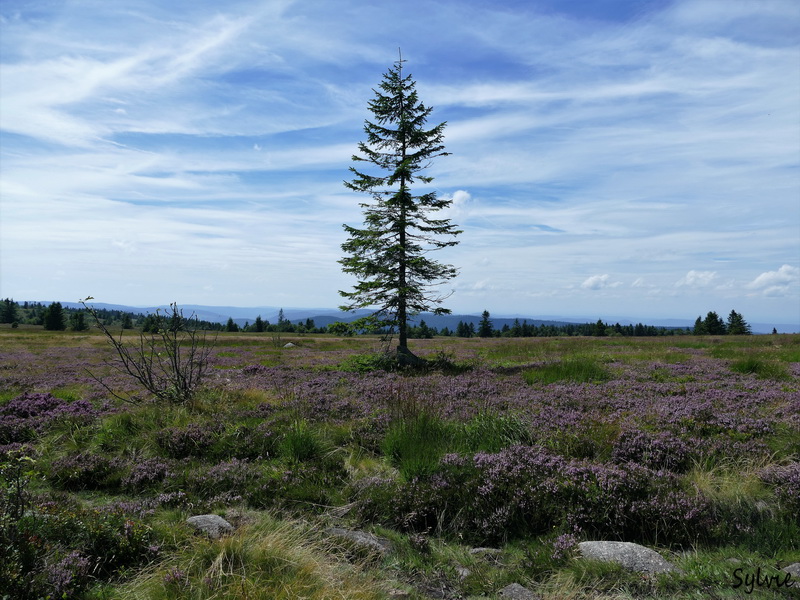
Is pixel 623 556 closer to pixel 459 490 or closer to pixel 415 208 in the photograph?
pixel 459 490

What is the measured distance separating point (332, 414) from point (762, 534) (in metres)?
7.35

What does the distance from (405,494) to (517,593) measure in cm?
195

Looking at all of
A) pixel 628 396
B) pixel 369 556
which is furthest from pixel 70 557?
pixel 628 396

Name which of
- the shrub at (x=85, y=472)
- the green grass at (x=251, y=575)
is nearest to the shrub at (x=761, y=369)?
the green grass at (x=251, y=575)

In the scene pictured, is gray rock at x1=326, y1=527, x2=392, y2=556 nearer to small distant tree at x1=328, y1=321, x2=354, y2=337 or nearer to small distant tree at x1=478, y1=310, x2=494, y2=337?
small distant tree at x1=328, y1=321, x2=354, y2=337

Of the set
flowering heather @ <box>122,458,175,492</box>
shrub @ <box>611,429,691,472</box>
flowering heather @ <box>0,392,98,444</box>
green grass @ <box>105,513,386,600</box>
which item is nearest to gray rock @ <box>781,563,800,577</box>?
shrub @ <box>611,429,691,472</box>

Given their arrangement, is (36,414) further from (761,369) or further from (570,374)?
(761,369)

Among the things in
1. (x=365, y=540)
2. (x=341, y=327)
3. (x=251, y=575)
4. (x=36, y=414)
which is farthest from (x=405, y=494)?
(x=341, y=327)

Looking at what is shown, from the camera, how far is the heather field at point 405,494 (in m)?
3.72

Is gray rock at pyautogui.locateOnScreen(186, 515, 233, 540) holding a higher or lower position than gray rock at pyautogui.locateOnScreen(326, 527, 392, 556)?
higher

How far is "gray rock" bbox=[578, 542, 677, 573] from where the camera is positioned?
4.00 meters

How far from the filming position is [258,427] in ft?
27.3
